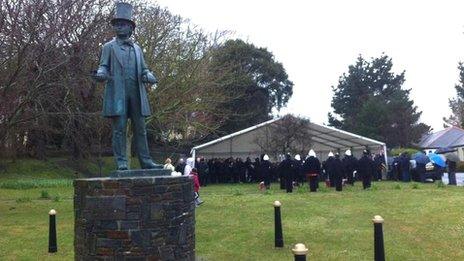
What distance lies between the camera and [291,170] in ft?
76.9

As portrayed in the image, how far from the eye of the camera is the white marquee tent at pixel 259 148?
32.0 meters

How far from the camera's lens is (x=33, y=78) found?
55.7ft

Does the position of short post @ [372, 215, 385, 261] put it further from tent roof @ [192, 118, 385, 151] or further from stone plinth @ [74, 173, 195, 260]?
tent roof @ [192, 118, 385, 151]

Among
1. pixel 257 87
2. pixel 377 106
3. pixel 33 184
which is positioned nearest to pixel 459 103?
pixel 377 106

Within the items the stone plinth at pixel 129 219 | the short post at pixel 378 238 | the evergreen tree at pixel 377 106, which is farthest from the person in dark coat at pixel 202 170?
the evergreen tree at pixel 377 106

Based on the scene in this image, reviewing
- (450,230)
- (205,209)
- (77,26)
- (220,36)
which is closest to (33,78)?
(77,26)

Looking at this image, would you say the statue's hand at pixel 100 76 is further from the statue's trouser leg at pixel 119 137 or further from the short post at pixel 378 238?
the short post at pixel 378 238

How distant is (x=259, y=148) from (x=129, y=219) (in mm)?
26209

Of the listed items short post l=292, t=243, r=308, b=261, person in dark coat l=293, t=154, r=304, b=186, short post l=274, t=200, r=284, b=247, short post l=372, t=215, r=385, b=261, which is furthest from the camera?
person in dark coat l=293, t=154, r=304, b=186

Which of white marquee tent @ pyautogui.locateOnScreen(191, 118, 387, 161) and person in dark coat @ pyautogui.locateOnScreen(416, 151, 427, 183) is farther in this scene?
white marquee tent @ pyautogui.locateOnScreen(191, 118, 387, 161)

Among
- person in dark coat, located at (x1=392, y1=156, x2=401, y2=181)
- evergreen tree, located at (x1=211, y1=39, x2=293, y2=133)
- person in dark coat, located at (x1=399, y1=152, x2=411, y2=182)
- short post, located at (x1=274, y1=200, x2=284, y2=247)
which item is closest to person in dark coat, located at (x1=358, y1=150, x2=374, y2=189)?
person in dark coat, located at (x1=399, y1=152, x2=411, y2=182)

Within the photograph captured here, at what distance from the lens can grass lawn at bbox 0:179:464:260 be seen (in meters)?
10.6

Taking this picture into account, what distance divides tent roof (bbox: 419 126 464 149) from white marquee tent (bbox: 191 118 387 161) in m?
27.7

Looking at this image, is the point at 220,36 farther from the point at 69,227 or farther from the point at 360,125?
the point at 360,125
